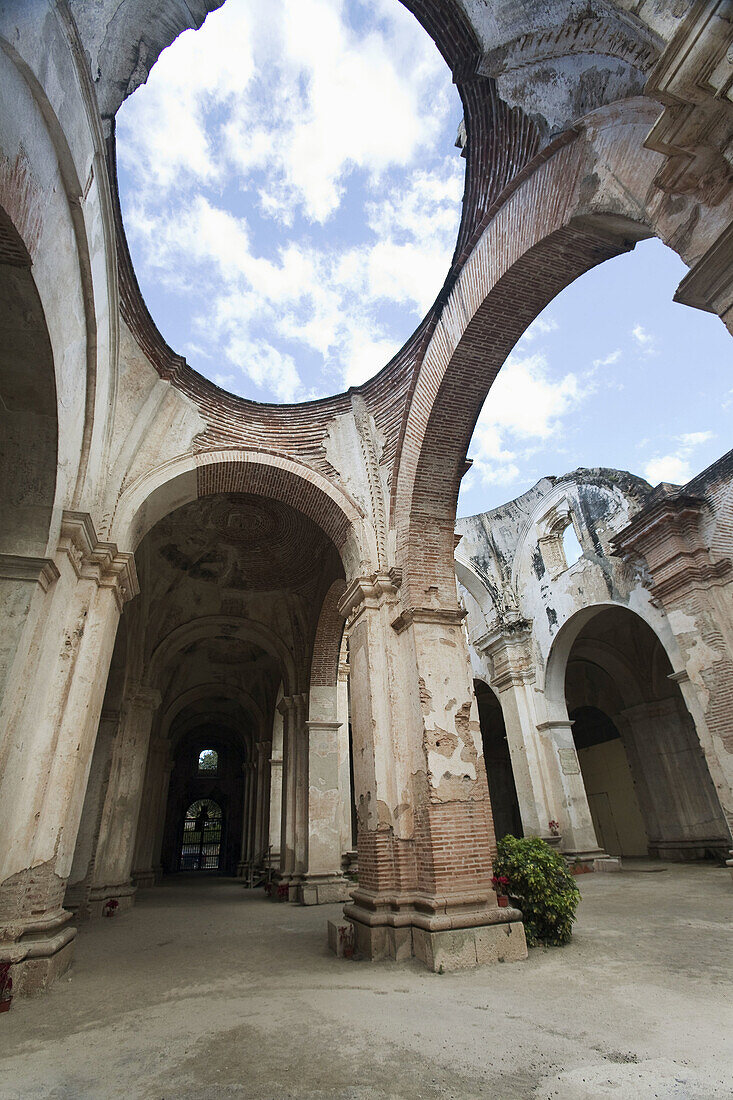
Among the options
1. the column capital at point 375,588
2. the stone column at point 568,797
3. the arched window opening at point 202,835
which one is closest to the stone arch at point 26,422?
the column capital at point 375,588

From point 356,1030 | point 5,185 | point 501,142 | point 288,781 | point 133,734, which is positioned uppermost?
point 501,142

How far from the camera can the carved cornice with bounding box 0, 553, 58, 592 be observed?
466 cm

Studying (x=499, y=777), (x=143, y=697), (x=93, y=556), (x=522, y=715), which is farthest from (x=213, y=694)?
(x=93, y=556)

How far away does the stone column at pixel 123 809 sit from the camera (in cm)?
894

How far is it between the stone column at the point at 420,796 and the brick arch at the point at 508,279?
605 millimetres

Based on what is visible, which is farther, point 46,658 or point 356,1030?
point 46,658

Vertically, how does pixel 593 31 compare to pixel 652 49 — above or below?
above

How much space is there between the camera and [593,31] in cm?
361

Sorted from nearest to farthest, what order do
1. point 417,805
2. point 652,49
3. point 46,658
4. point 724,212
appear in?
1. point 724,212
2. point 652,49
3. point 46,658
4. point 417,805

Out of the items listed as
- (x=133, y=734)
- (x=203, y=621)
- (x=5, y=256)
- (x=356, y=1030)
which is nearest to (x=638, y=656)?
(x=203, y=621)

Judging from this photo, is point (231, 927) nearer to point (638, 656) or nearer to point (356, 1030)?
point (356, 1030)

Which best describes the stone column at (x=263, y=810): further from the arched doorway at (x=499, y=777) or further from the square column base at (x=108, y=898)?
the arched doorway at (x=499, y=777)

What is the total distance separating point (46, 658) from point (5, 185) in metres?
3.69

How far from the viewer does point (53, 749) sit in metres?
4.94
